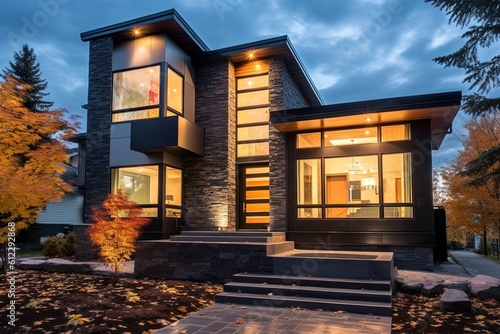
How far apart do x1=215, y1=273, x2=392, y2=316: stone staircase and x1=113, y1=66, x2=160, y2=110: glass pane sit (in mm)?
6842

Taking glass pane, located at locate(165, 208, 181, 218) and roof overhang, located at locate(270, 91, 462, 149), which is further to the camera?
glass pane, located at locate(165, 208, 181, 218)

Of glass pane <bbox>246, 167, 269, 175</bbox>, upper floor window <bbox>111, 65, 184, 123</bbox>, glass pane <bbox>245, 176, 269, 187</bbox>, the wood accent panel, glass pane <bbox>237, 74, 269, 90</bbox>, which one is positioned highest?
the wood accent panel

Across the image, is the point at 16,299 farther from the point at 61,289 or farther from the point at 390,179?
the point at 390,179

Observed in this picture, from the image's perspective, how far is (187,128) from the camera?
11625 mm

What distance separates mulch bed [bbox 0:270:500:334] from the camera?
5012 mm

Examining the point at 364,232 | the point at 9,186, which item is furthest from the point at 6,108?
the point at 364,232

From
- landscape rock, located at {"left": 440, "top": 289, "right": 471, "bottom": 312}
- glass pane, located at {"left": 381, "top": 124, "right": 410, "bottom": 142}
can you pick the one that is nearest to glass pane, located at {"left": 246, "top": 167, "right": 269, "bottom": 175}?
glass pane, located at {"left": 381, "top": 124, "right": 410, "bottom": 142}

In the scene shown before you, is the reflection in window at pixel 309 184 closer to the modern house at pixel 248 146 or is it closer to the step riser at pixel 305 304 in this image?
the modern house at pixel 248 146

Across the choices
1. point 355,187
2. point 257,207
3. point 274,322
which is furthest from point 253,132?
point 274,322

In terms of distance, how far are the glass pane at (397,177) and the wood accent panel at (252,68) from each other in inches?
195

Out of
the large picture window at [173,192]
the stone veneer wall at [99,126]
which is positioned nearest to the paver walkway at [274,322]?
the large picture window at [173,192]

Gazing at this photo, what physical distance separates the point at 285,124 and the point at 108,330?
297 inches

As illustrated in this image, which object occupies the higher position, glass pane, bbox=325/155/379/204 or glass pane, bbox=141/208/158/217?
glass pane, bbox=325/155/379/204

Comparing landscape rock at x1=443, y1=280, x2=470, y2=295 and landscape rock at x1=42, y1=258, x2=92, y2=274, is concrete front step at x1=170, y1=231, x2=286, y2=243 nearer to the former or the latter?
landscape rock at x1=42, y1=258, x2=92, y2=274
